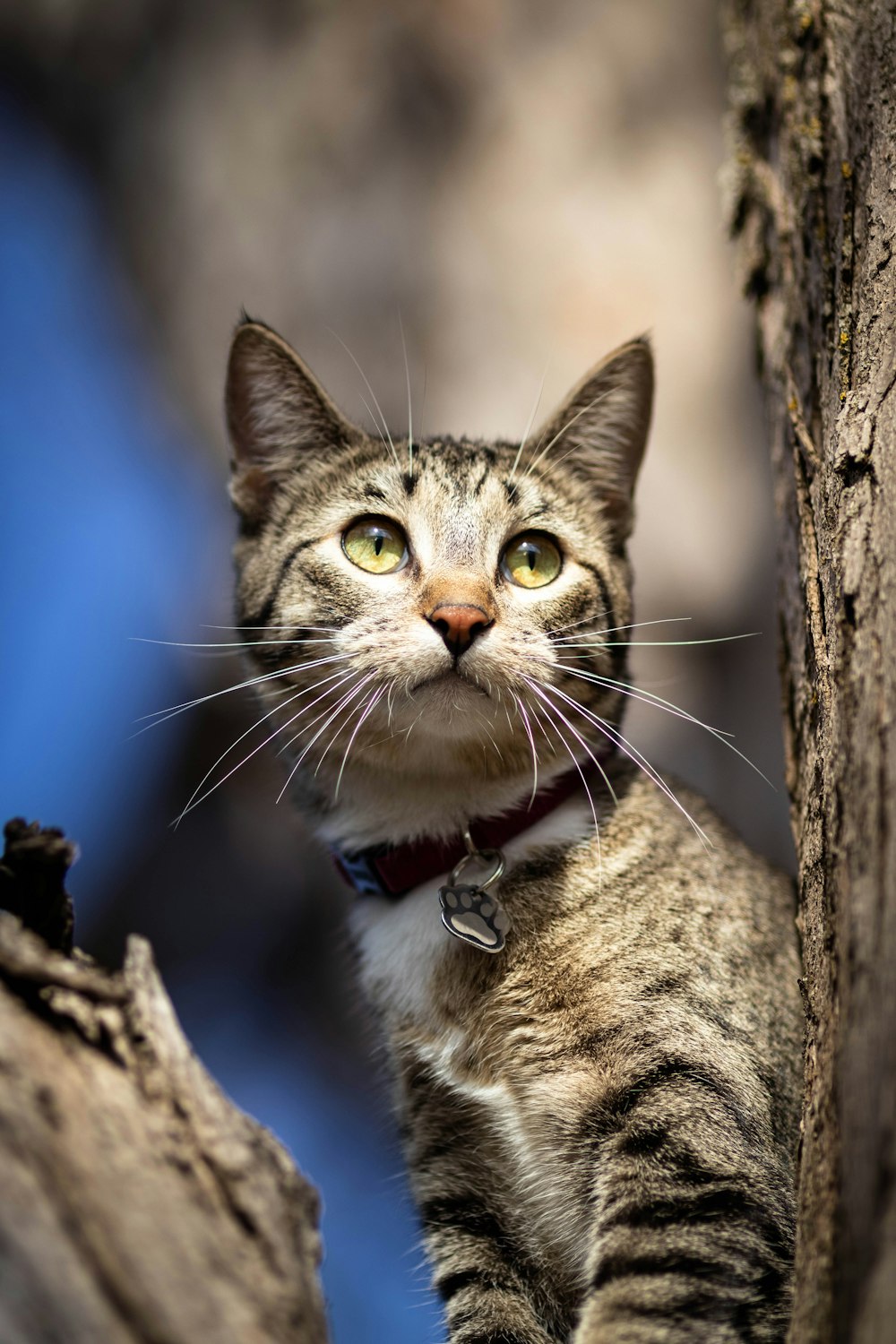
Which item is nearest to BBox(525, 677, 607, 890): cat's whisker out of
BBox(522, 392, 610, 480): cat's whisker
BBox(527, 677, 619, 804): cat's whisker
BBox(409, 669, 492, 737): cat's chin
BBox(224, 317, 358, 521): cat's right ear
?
BBox(527, 677, 619, 804): cat's whisker

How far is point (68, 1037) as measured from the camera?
4.33 ft

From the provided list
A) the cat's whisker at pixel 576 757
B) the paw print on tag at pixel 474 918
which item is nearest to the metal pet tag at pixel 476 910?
the paw print on tag at pixel 474 918

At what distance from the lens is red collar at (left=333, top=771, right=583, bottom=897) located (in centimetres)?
251

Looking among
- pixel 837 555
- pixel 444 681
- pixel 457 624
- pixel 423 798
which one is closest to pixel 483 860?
pixel 423 798

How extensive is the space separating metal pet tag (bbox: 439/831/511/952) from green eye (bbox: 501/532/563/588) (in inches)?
27.7

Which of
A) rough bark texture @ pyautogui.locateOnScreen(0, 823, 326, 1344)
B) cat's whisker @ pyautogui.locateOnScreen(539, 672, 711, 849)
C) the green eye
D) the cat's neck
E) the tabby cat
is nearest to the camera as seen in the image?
rough bark texture @ pyautogui.locateOnScreen(0, 823, 326, 1344)

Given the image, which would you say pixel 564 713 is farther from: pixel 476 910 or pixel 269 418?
pixel 269 418

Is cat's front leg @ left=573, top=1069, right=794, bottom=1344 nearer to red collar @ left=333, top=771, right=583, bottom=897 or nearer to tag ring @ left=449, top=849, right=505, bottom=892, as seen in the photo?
tag ring @ left=449, top=849, right=505, bottom=892

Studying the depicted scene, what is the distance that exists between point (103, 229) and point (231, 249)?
75cm

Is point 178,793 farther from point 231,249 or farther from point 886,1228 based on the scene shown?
point 886,1228

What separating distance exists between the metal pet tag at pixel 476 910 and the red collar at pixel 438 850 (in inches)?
2.5

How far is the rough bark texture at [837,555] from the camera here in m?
1.23

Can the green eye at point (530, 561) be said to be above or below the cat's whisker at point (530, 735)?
above

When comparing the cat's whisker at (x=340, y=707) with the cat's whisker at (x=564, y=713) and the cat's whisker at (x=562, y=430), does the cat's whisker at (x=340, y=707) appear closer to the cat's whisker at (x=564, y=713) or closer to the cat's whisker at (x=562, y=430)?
the cat's whisker at (x=564, y=713)
